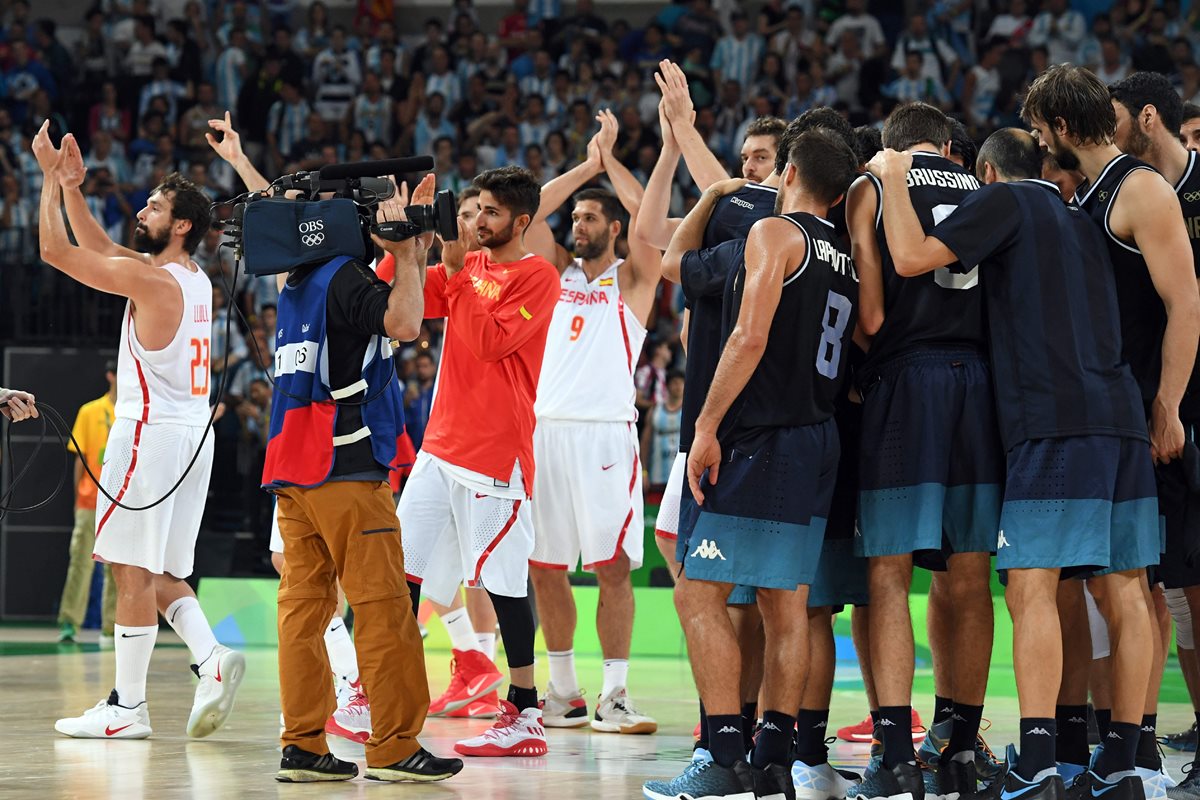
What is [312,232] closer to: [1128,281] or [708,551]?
[708,551]

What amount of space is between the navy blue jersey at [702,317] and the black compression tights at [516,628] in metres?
1.60

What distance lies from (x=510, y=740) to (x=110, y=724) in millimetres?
1954

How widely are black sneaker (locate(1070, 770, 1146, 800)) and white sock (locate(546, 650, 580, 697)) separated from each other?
10.3 ft

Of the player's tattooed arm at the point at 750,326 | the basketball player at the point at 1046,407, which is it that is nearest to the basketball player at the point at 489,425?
the player's tattooed arm at the point at 750,326

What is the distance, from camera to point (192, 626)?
7246 millimetres

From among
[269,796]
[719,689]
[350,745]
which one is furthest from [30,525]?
[719,689]

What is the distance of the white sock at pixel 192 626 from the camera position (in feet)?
23.4

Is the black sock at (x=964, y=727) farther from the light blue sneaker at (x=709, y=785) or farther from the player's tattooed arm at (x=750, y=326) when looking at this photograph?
the player's tattooed arm at (x=750, y=326)

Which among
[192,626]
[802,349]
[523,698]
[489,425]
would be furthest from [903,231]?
[192,626]

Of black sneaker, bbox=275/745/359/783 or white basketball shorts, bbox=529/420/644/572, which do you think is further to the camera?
white basketball shorts, bbox=529/420/644/572

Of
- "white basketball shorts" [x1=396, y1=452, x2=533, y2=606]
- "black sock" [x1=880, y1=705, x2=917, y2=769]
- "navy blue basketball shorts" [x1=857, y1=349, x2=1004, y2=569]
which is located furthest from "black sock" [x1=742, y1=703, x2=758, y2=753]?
"white basketball shorts" [x1=396, y1=452, x2=533, y2=606]

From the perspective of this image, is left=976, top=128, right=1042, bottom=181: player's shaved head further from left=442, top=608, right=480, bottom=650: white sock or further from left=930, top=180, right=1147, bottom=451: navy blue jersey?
left=442, top=608, right=480, bottom=650: white sock

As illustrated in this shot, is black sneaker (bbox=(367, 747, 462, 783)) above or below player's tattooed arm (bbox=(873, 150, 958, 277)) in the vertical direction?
below

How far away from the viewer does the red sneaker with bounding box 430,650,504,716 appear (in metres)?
7.95
